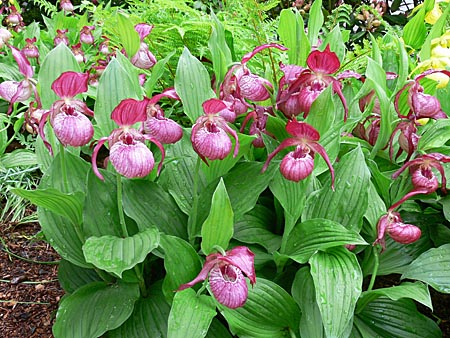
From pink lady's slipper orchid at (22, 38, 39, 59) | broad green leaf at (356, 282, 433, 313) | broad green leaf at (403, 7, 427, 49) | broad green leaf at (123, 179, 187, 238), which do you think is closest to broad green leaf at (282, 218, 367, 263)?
broad green leaf at (356, 282, 433, 313)

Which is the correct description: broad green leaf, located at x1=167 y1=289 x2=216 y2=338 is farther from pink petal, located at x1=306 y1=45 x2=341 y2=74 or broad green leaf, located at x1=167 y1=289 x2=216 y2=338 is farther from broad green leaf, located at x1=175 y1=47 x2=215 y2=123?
pink petal, located at x1=306 y1=45 x2=341 y2=74

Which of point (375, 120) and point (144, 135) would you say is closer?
point (144, 135)

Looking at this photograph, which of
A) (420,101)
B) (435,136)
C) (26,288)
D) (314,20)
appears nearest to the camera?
(420,101)

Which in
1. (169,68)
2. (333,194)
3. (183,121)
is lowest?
(183,121)

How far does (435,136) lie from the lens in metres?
1.12

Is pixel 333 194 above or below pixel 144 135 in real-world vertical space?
below

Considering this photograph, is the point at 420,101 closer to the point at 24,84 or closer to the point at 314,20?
the point at 314,20

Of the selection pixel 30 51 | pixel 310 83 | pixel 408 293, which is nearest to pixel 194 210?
pixel 310 83

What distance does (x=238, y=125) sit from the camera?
1.35m

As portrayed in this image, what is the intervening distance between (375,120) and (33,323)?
970mm

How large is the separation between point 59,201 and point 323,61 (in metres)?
0.55

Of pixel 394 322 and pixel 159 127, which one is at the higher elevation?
pixel 159 127

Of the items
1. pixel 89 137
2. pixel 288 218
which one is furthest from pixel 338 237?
pixel 89 137

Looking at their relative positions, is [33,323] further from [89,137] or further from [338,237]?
[338,237]
